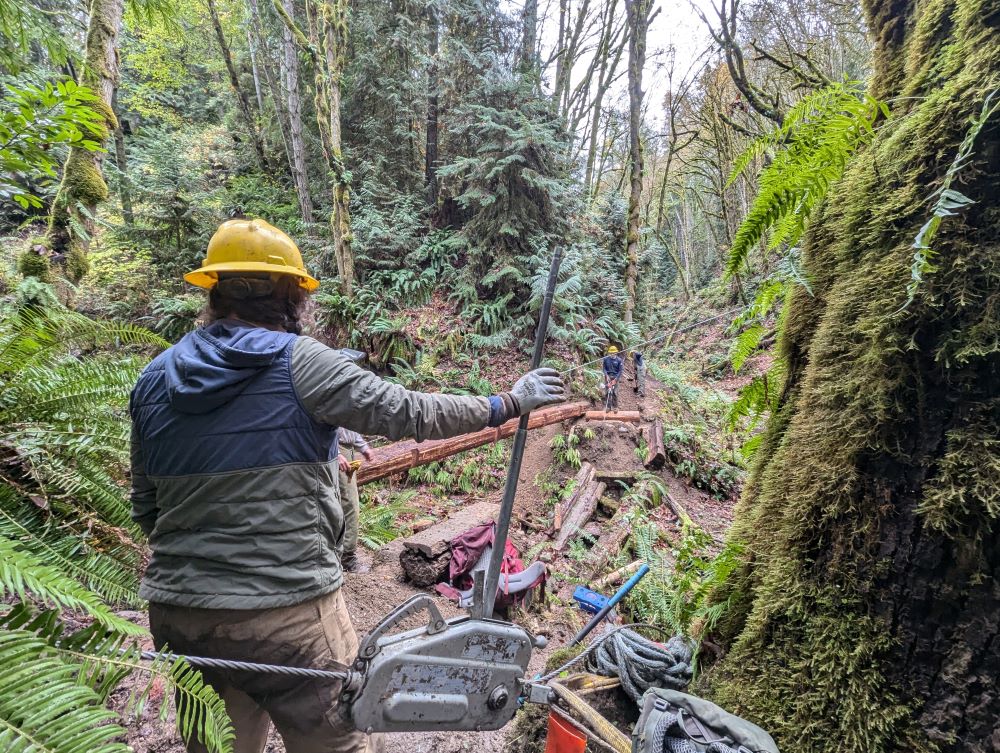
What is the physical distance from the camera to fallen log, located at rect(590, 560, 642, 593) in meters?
4.76

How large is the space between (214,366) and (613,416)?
24.5 feet

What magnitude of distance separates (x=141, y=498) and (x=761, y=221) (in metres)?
2.71

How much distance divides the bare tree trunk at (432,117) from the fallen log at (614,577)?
10574 mm

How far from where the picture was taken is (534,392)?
6.56 ft

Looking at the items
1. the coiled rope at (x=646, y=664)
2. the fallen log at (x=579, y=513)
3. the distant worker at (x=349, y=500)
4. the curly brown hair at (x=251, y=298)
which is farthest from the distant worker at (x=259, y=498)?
the fallen log at (x=579, y=513)

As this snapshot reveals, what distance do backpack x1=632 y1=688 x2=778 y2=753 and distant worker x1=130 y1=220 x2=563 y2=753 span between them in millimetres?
1133

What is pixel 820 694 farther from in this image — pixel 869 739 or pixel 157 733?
pixel 157 733

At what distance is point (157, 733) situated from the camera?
264 cm

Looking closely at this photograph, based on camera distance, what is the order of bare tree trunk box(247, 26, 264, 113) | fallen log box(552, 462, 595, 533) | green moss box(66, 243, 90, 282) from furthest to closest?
bare tree trunk box(247, 26, 264, 113)
fallen log box(552, 462, 595, 533)
green moss box(66, 243, 90, 282)

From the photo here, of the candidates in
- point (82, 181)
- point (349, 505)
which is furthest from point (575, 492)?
point (82, 181)

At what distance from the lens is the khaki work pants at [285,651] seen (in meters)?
1.63

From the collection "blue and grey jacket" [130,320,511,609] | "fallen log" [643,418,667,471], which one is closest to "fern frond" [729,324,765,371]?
"blue and grey jacket" [130,320,511,609]

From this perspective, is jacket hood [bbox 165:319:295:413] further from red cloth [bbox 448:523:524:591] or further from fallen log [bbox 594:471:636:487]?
fallen log [bbox 594:471:636:487]

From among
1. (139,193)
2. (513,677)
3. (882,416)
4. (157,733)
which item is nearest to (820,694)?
(882,416)
